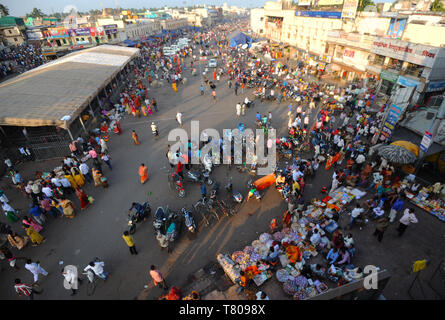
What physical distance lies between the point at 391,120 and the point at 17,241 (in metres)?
19.4

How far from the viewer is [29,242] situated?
387 inches

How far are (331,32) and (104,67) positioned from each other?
27.8 metres

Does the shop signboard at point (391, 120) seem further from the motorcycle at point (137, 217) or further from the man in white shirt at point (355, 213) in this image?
the motorcycle at point (137, 217)

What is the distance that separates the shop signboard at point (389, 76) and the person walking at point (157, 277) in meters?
24.8

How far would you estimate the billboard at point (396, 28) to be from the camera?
67.1ft

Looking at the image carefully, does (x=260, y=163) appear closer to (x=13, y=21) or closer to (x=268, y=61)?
(x=268, y=61)

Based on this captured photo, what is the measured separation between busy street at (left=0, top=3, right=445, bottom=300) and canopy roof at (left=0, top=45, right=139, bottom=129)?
6.94 feet

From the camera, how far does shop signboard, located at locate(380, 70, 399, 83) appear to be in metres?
20.6

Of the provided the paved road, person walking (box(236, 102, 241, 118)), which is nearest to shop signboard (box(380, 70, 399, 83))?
person walking (box(236, 102, 241, 118))

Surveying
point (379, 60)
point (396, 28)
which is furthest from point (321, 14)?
point (379, 60)

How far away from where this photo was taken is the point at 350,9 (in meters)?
26.6

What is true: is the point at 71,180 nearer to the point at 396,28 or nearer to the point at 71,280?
the point at 71,280

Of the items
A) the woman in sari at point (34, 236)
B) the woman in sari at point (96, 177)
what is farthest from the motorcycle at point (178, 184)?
the woman in sari at point (34, 236)
